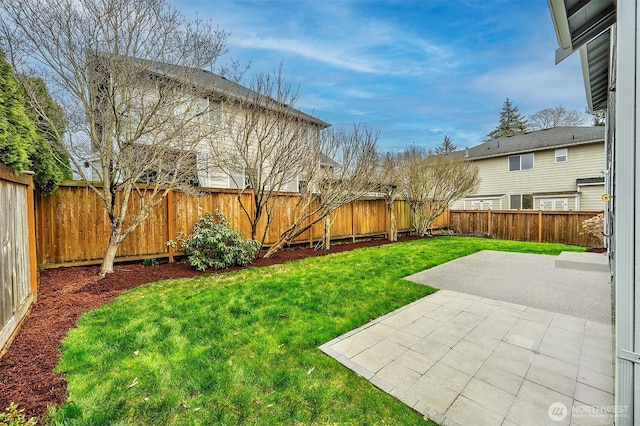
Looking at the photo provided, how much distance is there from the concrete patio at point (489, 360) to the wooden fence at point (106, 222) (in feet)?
17.1

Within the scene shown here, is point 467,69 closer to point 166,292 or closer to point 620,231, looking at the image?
point 620,231

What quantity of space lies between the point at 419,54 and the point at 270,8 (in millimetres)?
5446

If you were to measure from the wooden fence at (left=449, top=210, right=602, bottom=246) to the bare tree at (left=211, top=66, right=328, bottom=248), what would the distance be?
1101 cm

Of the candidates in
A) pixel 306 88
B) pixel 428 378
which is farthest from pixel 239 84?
pixel 428 378

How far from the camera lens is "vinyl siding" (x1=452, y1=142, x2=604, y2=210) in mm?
14328

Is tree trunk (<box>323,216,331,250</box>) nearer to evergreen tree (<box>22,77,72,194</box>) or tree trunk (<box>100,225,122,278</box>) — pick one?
tree trunk (<box>100,225,122,278</box>)

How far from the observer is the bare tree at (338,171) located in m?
7.78

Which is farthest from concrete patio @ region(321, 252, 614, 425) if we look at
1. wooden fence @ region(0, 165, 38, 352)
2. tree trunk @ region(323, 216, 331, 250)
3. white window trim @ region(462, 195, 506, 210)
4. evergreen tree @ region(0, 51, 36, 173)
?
white window trim @ region(462, 195, 506, 210)

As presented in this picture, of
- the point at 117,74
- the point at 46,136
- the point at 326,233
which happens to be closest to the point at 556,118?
the point at 326,233

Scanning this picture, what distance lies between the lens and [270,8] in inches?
298

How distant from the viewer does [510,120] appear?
3312 cm

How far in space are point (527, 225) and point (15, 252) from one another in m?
16.0

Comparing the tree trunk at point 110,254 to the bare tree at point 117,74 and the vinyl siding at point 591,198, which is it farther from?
the vinyl siding at point 591,198

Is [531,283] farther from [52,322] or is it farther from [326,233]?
[52,322]
